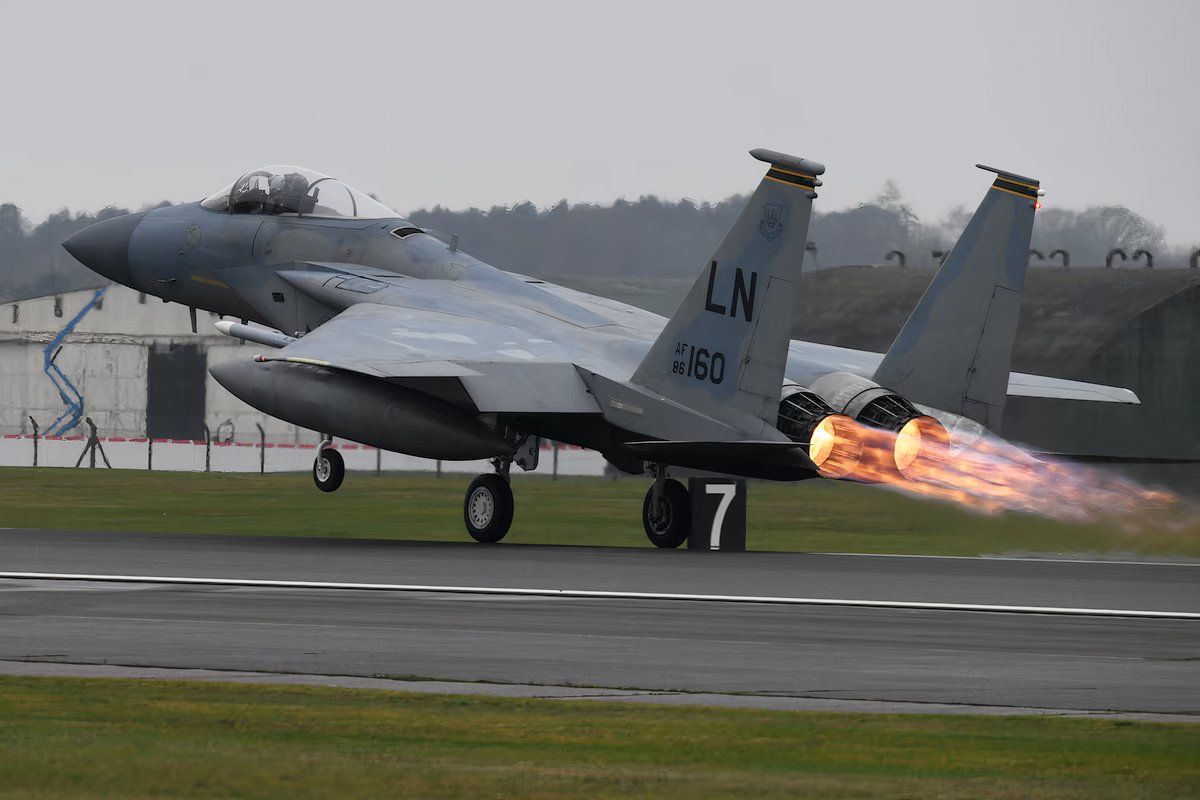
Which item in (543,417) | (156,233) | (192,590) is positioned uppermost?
(156,233)

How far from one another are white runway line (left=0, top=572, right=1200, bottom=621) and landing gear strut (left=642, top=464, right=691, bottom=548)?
23.2ft

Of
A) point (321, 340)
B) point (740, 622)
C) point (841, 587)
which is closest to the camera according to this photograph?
point (740, 622)

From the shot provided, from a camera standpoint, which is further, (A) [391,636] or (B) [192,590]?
(B) [192,590]

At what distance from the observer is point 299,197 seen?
85.1 feet

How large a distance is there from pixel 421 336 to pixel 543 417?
189 cm

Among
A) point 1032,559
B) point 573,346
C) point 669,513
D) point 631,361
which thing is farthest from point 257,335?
point 1032,559

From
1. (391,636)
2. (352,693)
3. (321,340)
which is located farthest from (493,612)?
(321,340)

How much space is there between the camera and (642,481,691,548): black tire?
903 inches

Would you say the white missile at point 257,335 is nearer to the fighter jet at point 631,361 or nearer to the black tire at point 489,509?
the fighter jet at point 631,361

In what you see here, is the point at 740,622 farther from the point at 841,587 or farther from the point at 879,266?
the point at 879,266

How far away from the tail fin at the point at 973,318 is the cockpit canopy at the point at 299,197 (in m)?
8.53

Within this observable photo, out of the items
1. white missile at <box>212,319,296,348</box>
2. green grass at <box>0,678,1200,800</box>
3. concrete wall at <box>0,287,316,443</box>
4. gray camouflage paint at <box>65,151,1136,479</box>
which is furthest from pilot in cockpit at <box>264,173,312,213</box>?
concrete wall at <box>0,287,316,443</box>

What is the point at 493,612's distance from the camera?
13.9m

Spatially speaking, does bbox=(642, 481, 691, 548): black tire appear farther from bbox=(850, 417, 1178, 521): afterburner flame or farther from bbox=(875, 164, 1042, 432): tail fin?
bbox=(875, 164, 1042, 432): tail fin
